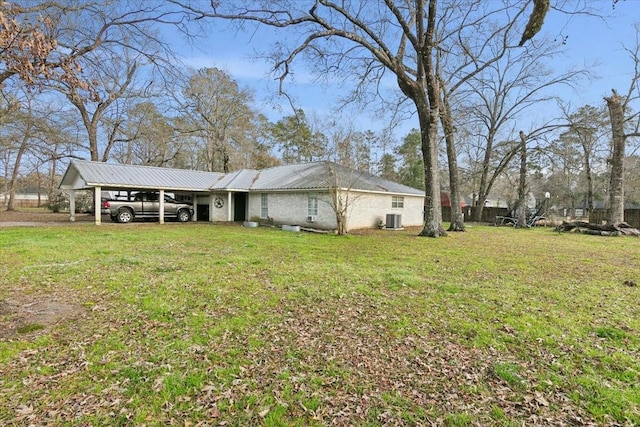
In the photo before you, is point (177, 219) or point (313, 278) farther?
point (177, 219)

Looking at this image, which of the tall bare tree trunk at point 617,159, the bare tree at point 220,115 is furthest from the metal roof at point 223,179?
the tall bare tree trunk at point 617,159

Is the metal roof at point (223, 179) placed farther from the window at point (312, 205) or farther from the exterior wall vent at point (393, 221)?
the exterior wall vent at point (393, 221)

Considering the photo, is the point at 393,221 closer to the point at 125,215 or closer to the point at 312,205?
the point at 312,205

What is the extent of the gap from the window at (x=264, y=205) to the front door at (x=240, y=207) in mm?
2337

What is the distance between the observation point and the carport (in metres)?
15.1

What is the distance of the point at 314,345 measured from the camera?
3361 mm

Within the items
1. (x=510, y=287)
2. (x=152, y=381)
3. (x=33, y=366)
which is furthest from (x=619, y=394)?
(x=33, y=366)

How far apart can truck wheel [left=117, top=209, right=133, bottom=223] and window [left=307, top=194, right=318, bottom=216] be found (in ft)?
30.9

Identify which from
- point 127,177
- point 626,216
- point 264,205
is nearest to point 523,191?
point 626,216

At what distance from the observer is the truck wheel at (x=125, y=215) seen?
16359 mm

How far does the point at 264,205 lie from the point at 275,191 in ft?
4.64

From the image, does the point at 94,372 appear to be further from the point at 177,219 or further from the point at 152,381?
the point at 177,219

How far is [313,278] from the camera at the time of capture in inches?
231

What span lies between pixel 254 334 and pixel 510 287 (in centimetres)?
440
